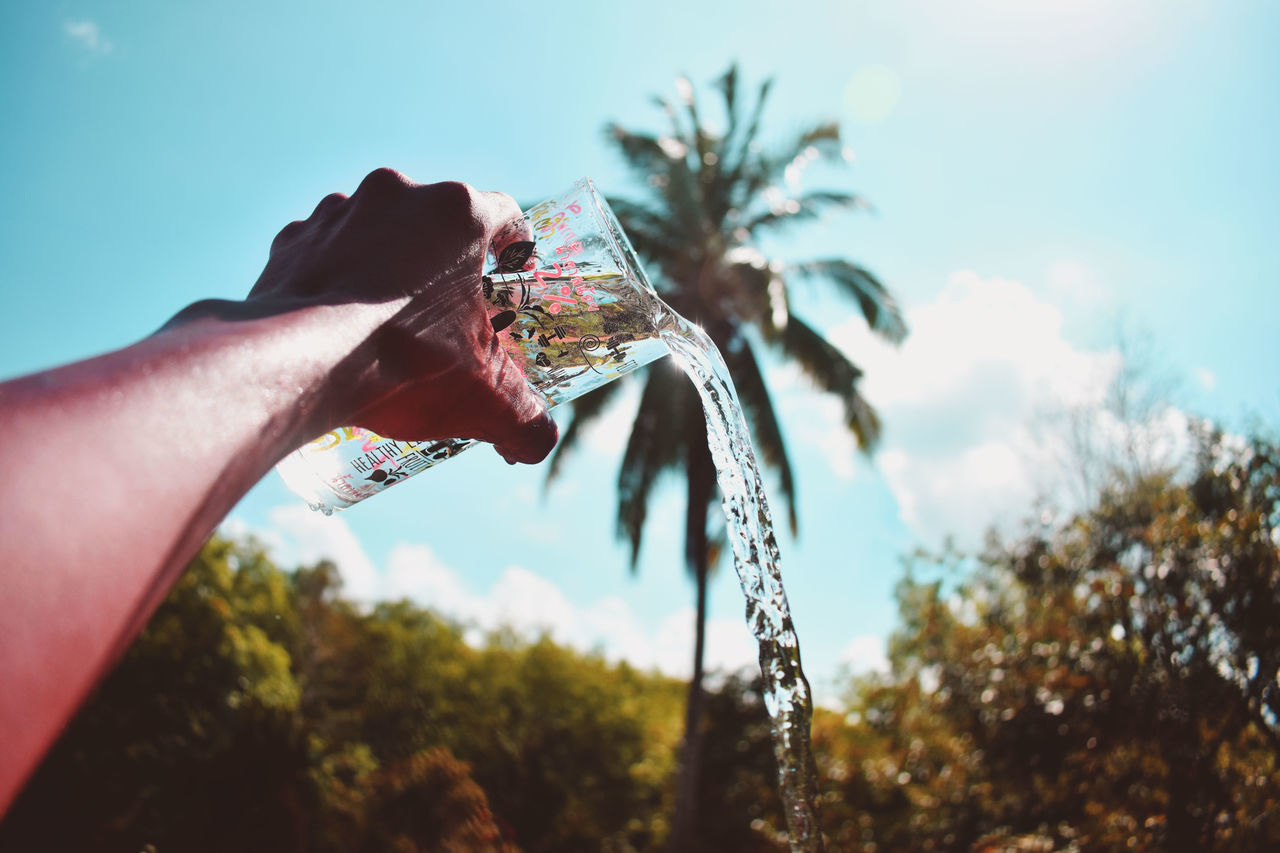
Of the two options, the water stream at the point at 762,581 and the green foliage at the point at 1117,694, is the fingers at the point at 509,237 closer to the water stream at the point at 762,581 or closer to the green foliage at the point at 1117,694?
the water stream at the point at 762,581

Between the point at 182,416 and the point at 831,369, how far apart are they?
10441 millimetres

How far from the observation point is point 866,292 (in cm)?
1066

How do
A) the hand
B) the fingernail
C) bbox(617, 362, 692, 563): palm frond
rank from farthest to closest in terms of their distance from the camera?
bbox(617, 362, 692, 563): palm frond → the fingernail → the hand

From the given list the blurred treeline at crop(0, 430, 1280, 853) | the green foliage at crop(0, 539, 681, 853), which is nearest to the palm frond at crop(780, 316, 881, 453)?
the blurred treeline at crop(0, 430, 1280, 853)

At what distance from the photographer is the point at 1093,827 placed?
571cm

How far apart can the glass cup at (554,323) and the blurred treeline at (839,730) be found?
96.6 inches

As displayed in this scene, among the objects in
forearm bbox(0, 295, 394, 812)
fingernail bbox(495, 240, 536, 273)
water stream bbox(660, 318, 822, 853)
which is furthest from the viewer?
water stream bbox(660, 318, 822, 853)

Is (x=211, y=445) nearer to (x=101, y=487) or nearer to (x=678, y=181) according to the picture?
(x=101, y=487)

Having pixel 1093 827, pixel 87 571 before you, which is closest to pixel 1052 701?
pixel 1093 827

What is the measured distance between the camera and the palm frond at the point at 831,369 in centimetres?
1040

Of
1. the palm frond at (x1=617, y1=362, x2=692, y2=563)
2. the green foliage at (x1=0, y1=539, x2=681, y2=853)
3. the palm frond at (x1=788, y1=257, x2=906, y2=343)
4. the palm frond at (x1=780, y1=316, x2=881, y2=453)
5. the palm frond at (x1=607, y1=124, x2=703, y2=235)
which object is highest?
the palm frond at (x1=607, y1=124, x2=703, y2=235)

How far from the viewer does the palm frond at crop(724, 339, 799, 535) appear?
10492 mm

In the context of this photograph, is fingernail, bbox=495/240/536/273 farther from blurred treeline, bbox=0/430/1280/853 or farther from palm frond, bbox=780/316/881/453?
palm frond, bbox=780/316/881/453

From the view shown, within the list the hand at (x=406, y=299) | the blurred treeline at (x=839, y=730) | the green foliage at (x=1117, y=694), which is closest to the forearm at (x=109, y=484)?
the hand at (x=406, y=299)
